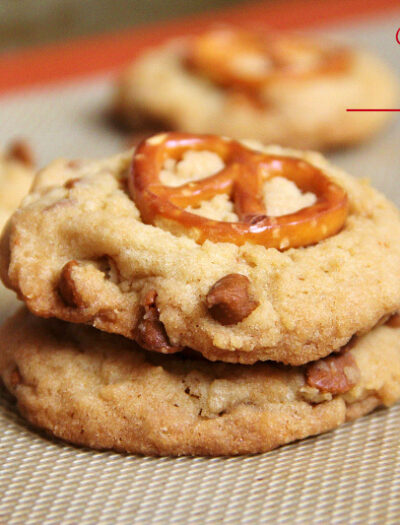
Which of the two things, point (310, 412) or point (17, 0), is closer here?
point (310, 412)

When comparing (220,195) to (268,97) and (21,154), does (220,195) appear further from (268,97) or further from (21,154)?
(268,97)

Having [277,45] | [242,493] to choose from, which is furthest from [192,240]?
[277,45]

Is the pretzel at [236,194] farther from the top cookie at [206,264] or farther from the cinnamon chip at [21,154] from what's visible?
the cinnamon chip at [21,154]

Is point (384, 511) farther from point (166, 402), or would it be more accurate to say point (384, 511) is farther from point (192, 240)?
point (192, 240)

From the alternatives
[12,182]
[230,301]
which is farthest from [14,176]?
[230,301]

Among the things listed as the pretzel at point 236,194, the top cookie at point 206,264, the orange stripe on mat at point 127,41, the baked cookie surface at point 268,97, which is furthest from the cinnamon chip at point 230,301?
the orange stripe on mat at point 127,41

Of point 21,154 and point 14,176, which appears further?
point 21,154

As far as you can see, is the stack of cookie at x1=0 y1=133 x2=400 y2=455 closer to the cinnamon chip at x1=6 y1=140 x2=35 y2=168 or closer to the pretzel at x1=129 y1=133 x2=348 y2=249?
the pretzel at x1=129 y1=133 x2=348 y2=249
